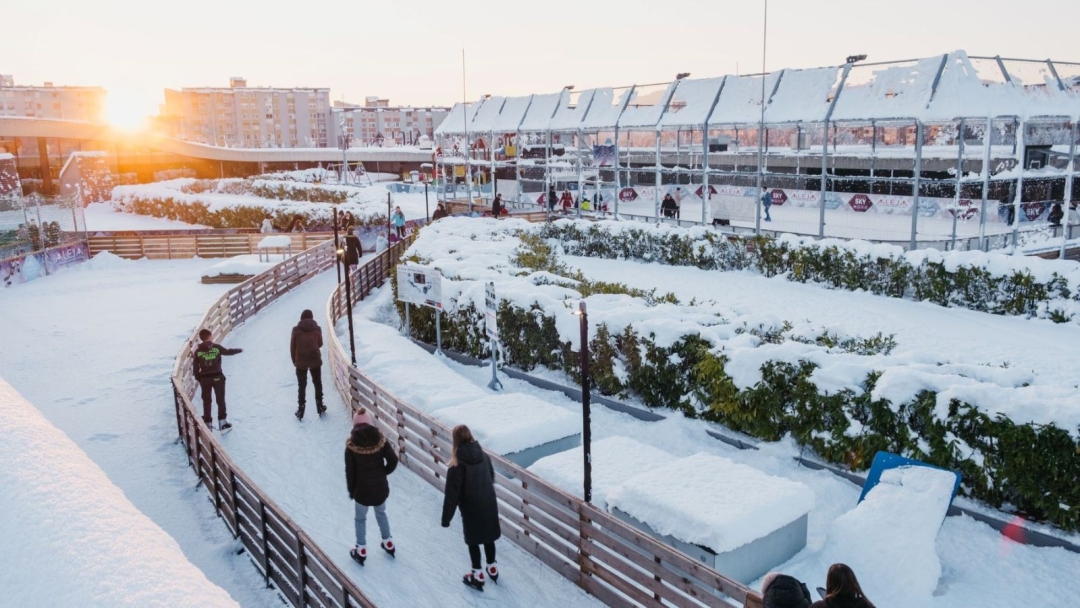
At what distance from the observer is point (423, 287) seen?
588 inches

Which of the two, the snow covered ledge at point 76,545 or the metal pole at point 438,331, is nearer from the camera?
the snow covered ledge at point 76,545

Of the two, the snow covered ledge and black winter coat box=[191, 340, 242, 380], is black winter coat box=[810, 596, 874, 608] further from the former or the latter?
black winter coat box=[191, 340, 242, 380]

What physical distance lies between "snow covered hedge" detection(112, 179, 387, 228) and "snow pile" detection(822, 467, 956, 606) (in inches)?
953

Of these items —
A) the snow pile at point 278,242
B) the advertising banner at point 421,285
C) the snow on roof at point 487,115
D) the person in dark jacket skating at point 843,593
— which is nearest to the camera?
the person in dark jacket skating at point 843,593

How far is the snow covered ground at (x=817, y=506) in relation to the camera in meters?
7.34

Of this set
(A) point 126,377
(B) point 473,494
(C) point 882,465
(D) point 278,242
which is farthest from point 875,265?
(D) point 278,242

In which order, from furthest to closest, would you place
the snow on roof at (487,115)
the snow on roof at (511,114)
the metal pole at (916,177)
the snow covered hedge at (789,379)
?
the snow on roof at (487,115) < the snow on roof at (511,114) < the metal pole at (916,177) < the snow covered hedge at (789,379)

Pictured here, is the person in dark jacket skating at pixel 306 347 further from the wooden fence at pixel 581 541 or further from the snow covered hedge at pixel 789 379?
the snow covered hedge at pixel 789 379

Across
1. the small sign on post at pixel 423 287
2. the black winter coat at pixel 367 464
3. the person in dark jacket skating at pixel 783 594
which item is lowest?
the black winter coat at pixel 367 464

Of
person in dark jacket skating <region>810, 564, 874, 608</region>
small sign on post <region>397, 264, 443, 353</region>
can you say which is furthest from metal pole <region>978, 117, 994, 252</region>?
person in dark jacket skating <region>810, 564, 874, 608</region>

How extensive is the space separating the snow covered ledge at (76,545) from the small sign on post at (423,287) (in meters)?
7.57

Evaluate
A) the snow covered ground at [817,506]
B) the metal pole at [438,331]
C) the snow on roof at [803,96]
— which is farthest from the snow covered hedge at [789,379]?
the snow on roof at [803,96]

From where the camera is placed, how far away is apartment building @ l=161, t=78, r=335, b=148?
452 ft

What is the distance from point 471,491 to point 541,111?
1109 inches
